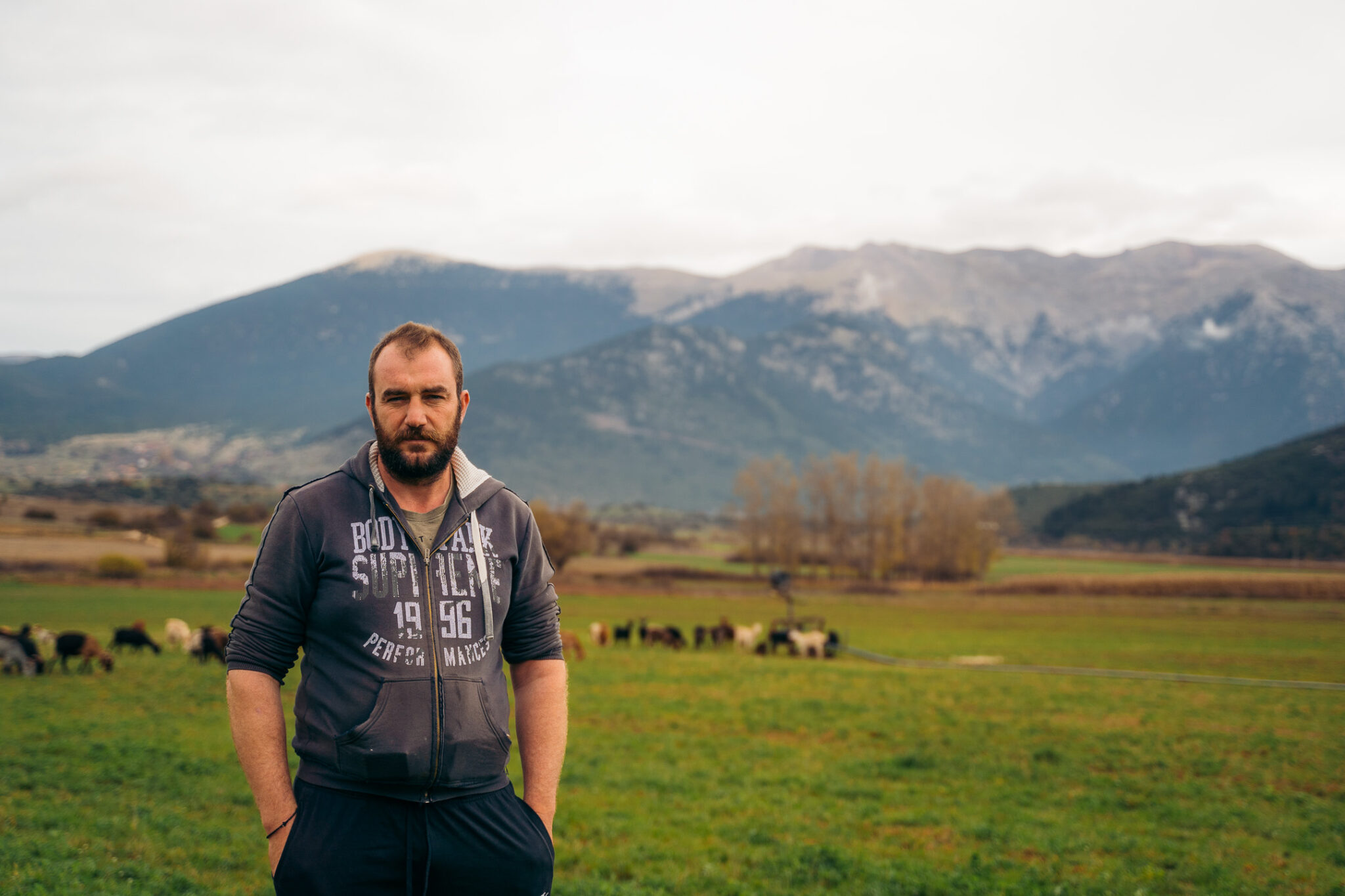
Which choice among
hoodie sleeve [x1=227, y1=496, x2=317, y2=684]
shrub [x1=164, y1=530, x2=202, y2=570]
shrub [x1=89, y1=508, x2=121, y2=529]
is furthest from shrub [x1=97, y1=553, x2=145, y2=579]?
hoodie sleeve [x1=227, y1=496, x2=317, y2=684]

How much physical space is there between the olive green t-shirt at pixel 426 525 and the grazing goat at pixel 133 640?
28022 millimetres

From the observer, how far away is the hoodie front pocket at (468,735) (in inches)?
140

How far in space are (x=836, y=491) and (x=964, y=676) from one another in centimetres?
8567

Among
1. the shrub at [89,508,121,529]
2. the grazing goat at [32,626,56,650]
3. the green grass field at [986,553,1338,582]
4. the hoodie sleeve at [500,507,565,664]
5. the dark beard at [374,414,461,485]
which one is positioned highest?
the dark beard at [374,414,461,485]

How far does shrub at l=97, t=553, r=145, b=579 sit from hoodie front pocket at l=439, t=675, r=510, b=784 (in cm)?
7131

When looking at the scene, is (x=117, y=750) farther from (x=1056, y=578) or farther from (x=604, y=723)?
(x=1056, y=578)

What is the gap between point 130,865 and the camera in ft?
27.1

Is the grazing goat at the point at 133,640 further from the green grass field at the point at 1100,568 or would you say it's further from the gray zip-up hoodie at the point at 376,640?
the green grass field at the point at 1100,568

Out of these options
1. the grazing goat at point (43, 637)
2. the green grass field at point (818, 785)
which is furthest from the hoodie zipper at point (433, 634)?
the grazing goat at point (43, 637)

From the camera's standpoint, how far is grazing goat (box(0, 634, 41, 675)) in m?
22.2

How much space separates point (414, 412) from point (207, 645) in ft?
84.3

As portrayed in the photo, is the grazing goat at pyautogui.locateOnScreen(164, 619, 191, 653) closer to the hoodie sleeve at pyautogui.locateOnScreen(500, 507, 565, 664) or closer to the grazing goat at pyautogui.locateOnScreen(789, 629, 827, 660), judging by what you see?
the grazing goat at pyautogui.locateOnScreen(789, 629, 827, 660)

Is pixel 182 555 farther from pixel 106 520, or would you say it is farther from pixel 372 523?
pixel 372 523

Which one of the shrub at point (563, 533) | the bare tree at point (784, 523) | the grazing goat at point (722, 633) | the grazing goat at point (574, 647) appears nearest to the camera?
the grazing goat at point (574, 647)
